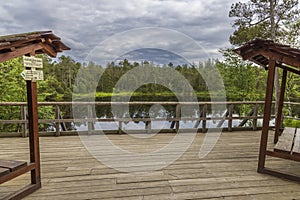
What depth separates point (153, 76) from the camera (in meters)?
6.43

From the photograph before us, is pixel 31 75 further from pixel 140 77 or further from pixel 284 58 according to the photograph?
pixel 140 77

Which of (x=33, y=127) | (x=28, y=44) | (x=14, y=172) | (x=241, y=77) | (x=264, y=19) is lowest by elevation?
(x=14, y=172)

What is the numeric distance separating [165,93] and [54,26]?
20.1ft

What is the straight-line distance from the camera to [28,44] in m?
2.03

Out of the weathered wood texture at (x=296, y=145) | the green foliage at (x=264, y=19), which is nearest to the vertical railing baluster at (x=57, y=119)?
the weathered wood texture at (x=296, y=145)

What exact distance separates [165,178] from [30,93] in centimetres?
183

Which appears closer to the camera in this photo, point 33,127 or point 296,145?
point 33,127

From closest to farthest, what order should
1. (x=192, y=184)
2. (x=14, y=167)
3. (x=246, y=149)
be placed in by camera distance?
(x=14, y=167) < (x=192, y=184) < (x=246, y=149)

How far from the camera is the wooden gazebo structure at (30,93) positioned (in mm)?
1764

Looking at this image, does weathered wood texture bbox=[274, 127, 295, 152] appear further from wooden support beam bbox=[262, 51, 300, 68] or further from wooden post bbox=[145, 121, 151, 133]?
wooden post bbox=[145, 121, 151, 133]

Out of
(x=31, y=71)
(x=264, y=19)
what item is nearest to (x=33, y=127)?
(x=31, y=71)

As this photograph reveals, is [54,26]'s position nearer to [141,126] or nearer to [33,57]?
[141,126]

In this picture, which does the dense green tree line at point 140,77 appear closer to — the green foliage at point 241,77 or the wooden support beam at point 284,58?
the green foliage at point 241,77

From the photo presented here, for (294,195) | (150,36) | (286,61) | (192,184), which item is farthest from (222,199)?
(150,36)
